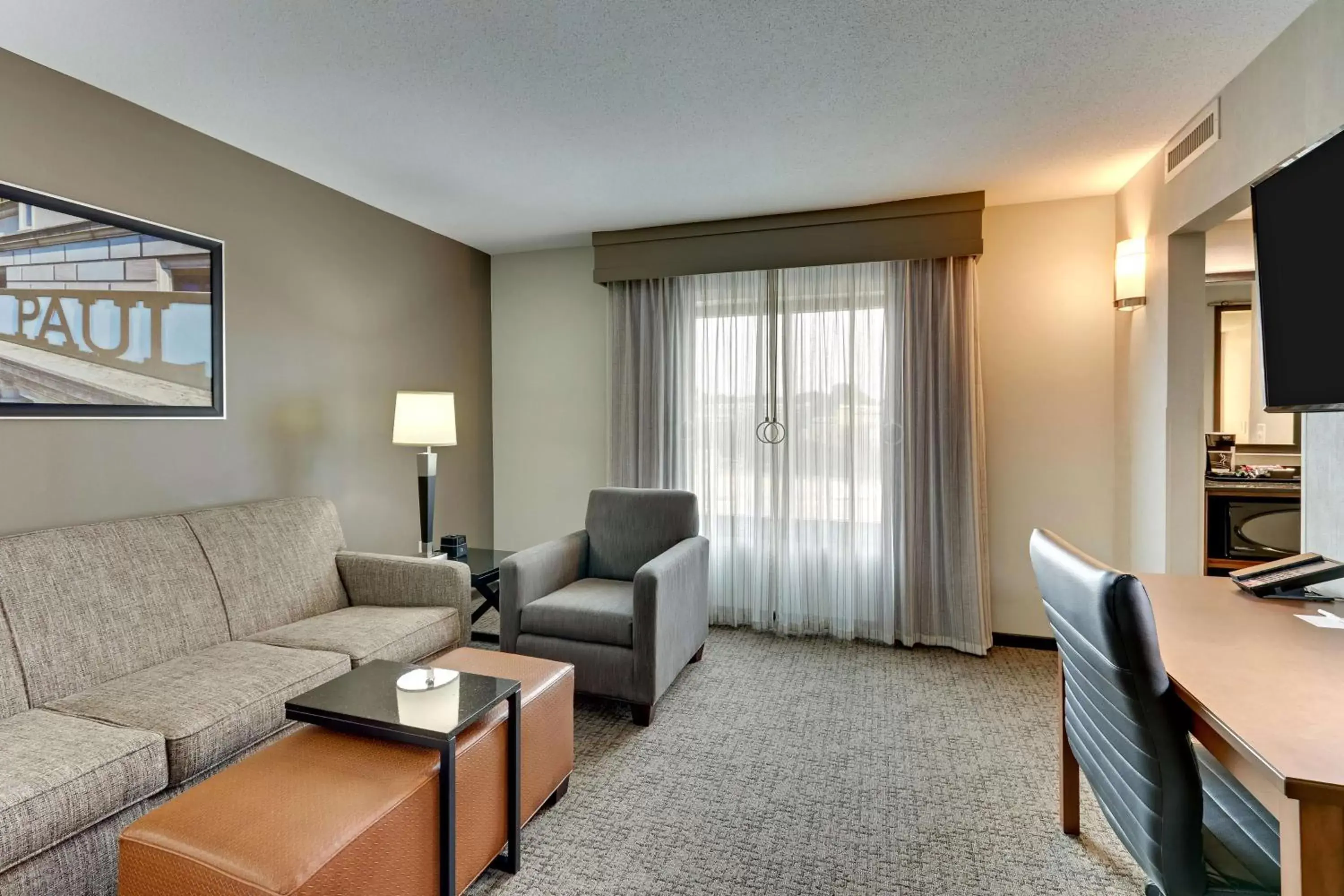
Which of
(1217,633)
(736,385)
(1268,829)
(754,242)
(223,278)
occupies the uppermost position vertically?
(754,242)

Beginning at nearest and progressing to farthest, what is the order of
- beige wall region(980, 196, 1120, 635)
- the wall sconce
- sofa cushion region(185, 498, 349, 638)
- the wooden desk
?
the wooden desk, sofa cushion region(185, 498, 349, 638), the wall sconce, beige wall region(980, 196, 1120, 635)

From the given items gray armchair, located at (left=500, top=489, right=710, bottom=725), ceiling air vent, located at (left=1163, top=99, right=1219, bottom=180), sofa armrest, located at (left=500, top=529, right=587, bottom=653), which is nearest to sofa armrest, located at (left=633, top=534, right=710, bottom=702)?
gray armchair, located at (left=500, top=489, right=710, bottom=725)

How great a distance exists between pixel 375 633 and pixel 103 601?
0.85 meters

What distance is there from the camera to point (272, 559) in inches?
107

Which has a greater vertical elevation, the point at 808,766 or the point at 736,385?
the point at 736,385

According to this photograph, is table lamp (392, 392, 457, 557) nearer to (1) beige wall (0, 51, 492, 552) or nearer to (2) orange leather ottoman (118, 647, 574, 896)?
(1) beige wall (0, 51, 492, 552)

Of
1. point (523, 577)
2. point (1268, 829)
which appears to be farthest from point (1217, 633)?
point (523, 577)

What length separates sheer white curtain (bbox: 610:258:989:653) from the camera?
140 inches

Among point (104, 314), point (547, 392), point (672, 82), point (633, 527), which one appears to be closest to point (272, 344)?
point (104, 314)

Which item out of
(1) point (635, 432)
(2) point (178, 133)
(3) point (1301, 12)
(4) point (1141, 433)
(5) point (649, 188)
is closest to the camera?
(3) point (1301, 12)

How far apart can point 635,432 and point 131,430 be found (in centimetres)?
250

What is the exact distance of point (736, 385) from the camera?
3986 mm

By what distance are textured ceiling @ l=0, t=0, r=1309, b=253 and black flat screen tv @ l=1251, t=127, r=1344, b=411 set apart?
2.10 ft

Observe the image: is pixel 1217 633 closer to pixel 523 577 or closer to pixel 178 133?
pixel 523 577
